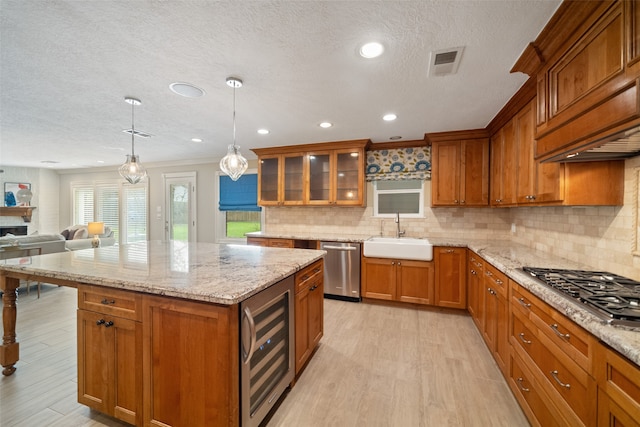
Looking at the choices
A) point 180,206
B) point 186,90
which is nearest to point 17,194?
point 180,206

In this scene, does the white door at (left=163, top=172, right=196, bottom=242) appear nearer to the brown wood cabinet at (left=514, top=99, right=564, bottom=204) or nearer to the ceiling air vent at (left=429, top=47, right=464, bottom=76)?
the ceiling air vent at (left=429, top=47, right=464, bottom=76)

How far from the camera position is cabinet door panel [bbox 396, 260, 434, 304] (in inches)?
131

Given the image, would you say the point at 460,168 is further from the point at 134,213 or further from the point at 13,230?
the point at 13,230

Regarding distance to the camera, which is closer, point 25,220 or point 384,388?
point 384,388

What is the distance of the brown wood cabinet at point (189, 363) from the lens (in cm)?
125

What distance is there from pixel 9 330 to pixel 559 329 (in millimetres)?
3790

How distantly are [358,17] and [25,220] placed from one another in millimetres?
9757

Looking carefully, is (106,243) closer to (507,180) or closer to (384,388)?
(384,388)

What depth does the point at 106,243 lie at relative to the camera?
5.89 meters

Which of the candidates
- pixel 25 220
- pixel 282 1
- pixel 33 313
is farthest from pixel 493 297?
pixel 25 220

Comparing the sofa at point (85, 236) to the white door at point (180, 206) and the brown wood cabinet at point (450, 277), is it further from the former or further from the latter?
the brown wood cabinet at point (450, 277)

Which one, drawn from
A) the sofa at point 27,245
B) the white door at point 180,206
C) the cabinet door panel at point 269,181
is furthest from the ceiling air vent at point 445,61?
the sofa at point 27,245

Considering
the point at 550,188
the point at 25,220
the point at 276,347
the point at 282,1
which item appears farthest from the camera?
the point at 25,220

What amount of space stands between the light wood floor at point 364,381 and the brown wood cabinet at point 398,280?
396 millimetres
